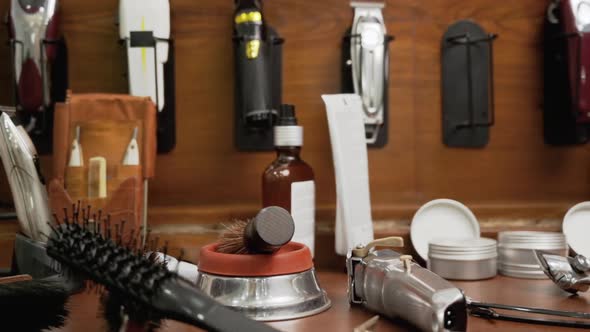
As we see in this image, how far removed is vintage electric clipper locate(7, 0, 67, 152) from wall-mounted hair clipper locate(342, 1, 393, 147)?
1.45ft

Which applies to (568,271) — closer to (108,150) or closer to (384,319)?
(384,319)

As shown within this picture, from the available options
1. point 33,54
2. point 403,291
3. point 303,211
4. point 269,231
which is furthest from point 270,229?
point 33,54

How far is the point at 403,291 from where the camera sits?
1.64 feet

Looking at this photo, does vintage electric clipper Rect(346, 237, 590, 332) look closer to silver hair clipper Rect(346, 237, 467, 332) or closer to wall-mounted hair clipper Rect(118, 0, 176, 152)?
silver hair clipper Rect(346, 237, 467, 332)

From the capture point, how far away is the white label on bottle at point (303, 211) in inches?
29.1

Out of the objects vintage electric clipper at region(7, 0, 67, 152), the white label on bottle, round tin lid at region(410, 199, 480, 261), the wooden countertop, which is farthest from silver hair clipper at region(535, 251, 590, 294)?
vintage electric clipper at region(7, 0, 67, 152)

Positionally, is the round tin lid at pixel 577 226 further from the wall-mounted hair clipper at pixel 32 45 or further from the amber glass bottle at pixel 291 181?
the wall-mounted hair clipper at pixel 32 45

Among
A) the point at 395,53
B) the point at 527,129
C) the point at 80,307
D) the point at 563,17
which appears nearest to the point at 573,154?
the point at 527,129

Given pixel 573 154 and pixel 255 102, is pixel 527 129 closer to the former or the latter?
pixel 573 154

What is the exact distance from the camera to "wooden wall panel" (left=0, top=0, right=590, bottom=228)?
0.86 meters

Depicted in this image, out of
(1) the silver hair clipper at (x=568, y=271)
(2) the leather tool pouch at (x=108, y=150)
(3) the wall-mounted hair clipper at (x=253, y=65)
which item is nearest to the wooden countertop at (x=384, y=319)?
(1) the silver hair clipper at (x=568, y=271)

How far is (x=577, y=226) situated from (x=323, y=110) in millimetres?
430

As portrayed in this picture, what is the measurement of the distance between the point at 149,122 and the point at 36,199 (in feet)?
0.59

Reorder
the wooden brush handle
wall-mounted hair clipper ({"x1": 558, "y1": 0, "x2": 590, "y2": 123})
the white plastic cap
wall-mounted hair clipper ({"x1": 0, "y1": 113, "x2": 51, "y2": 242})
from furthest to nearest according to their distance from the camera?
1. wall-mounted hair clipper ({"x1": 558, "y1": 0, "x2": 590, "y2": 123})
2. the white plastic cap
3. wall-mounted hair clipper ({"x1": 0, "y1": 113, "x2": 51, "y2": 242})
4. the wooden brush handle
